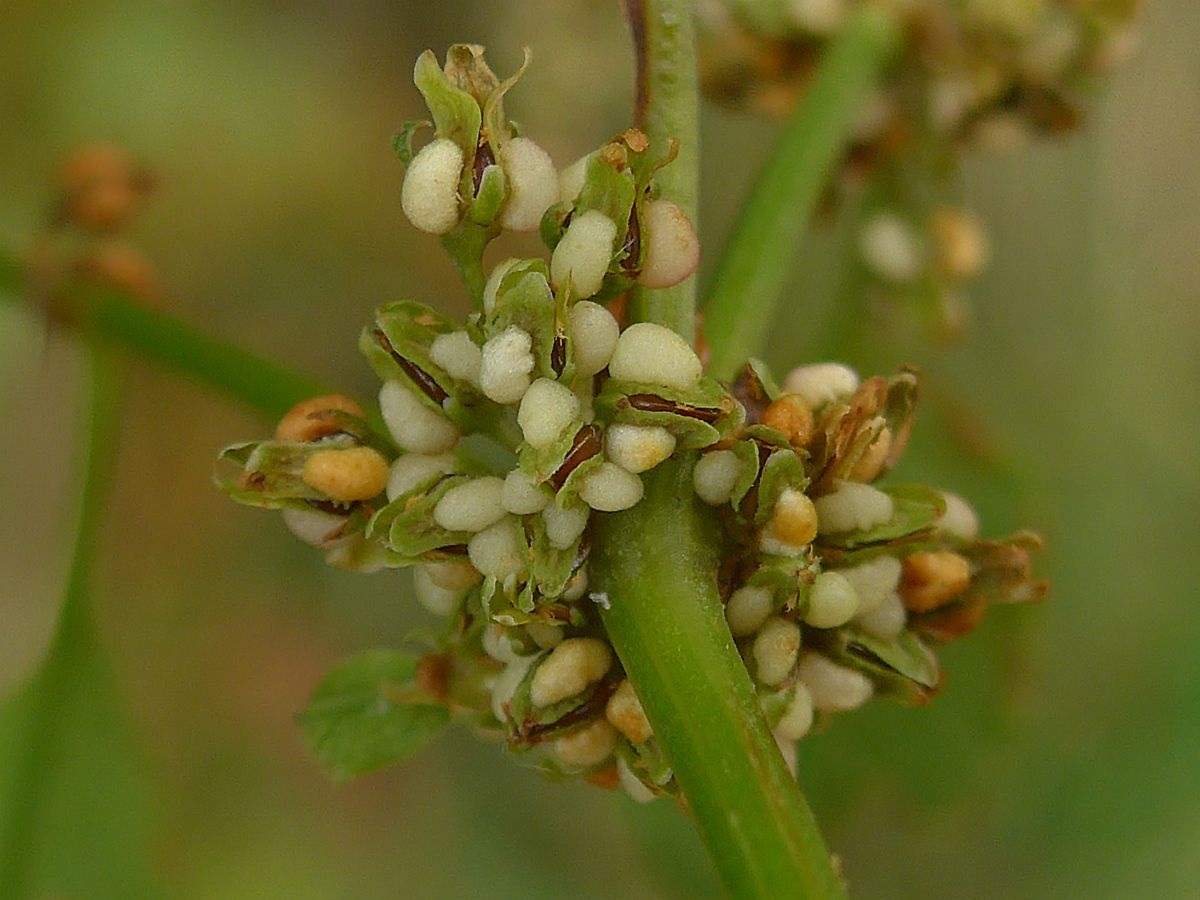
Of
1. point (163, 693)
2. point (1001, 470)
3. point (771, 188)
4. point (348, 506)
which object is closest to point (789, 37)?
point (771, 188)

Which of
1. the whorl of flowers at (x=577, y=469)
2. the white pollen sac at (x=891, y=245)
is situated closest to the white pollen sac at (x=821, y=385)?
the whorl of flowers at (x=577, y=469)

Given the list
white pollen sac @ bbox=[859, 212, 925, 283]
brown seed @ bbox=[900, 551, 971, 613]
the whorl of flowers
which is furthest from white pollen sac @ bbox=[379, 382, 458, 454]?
white pollen sac @ bbox=[859, 212, 925, 283]

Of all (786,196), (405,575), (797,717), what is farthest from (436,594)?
(405,575)

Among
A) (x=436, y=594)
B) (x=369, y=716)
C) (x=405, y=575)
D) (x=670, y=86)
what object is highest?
(x=670, y=86)

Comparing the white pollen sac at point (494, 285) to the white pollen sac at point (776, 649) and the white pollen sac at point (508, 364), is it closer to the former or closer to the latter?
the white pollen sac at point (508, 364)

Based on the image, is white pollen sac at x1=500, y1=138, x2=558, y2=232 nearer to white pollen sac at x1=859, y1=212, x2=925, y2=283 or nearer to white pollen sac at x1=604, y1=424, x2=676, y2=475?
white pollen sac at x1=604, y1=424, x2=676, y2=475

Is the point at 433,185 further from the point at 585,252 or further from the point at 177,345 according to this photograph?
the point at 177,345
